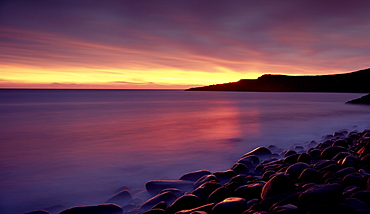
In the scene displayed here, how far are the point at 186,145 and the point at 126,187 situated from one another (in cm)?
394

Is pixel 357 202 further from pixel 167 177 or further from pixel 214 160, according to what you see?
pixel 214 160

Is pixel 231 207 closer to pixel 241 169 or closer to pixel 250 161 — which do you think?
pixel 241 169

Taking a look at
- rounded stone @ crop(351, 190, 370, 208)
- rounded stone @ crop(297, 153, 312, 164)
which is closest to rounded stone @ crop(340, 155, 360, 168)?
rounded stone @ crop(297, 153, 312, 164)

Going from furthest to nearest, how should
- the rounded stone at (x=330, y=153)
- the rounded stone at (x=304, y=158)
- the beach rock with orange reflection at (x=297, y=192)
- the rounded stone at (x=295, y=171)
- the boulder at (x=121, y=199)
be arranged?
the rounded stone at (x=330, y=153) → the rounded stone at (x=304, y=158) → the boulder at (x=121, y=199) → the rounded stone at (x=295, y=171) → the beach rock with orange reflection at (x=297, y=192)

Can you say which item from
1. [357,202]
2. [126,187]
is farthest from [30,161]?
[357,202]

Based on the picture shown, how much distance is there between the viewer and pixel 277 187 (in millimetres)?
2869

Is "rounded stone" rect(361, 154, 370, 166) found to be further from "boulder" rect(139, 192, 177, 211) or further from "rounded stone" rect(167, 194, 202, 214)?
"boulder" rect(139, 192, 177, 211)

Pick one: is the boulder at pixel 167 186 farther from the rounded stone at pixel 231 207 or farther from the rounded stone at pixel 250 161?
the rounded stone at pixel 250 161

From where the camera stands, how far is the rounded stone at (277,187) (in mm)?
2828

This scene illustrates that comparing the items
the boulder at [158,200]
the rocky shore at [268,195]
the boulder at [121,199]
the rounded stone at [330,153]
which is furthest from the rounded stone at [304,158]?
the boulder at [121,199]

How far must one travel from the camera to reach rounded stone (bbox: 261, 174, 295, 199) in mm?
2828

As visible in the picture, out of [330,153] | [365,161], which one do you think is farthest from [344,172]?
[330,153]

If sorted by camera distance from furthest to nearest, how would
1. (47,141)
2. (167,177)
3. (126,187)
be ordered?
(47,141), (167,177), (126,187)

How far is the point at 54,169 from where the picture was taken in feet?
18.7
